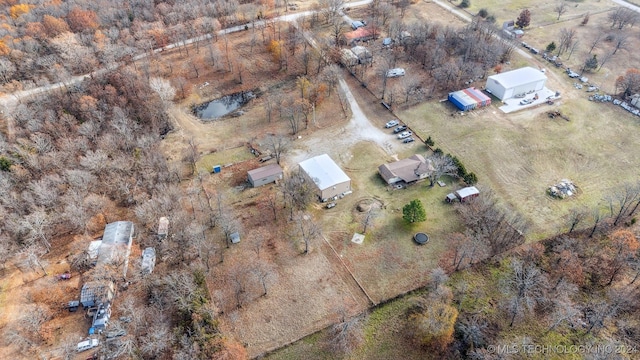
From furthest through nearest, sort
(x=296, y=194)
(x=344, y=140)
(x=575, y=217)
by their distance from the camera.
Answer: (x=344, y=140) < (x=296, y=194) < (x=575, y=217)

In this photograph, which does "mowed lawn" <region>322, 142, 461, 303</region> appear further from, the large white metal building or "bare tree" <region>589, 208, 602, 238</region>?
the large white metal building

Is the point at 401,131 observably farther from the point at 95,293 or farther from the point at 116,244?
the point at 95,293

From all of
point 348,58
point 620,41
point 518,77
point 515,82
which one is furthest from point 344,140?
point 620,41

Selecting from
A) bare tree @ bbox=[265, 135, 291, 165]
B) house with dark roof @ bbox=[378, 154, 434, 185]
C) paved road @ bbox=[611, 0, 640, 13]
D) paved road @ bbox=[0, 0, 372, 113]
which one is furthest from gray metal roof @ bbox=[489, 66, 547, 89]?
paved road @ bbox=[611, 0, 640, 13]

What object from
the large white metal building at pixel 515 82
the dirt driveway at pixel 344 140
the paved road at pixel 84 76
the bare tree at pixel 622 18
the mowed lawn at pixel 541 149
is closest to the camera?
the mowed lawn at pixel 541 149

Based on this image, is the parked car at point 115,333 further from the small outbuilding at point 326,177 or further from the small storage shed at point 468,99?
the small storage shed at point 468,99

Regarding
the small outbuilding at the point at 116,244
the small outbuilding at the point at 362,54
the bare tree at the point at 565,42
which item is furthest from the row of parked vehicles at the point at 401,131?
the bare tree at the point at 565,42

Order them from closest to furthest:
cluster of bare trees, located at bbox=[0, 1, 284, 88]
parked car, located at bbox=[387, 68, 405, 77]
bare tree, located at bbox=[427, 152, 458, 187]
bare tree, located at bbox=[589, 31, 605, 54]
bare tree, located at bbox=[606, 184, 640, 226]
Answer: bare tree, located at bbox=[606, 184, 640, 226] < bare tree, located at bbox=[427, 152, 458, 187] < cluster of bare trees, located at bbox=[0, 1, 284, 88] < parked car, located at bbox=[387, 68, 405, 77] < bare tree, located at bbox=[589, 31, 605, 54]
